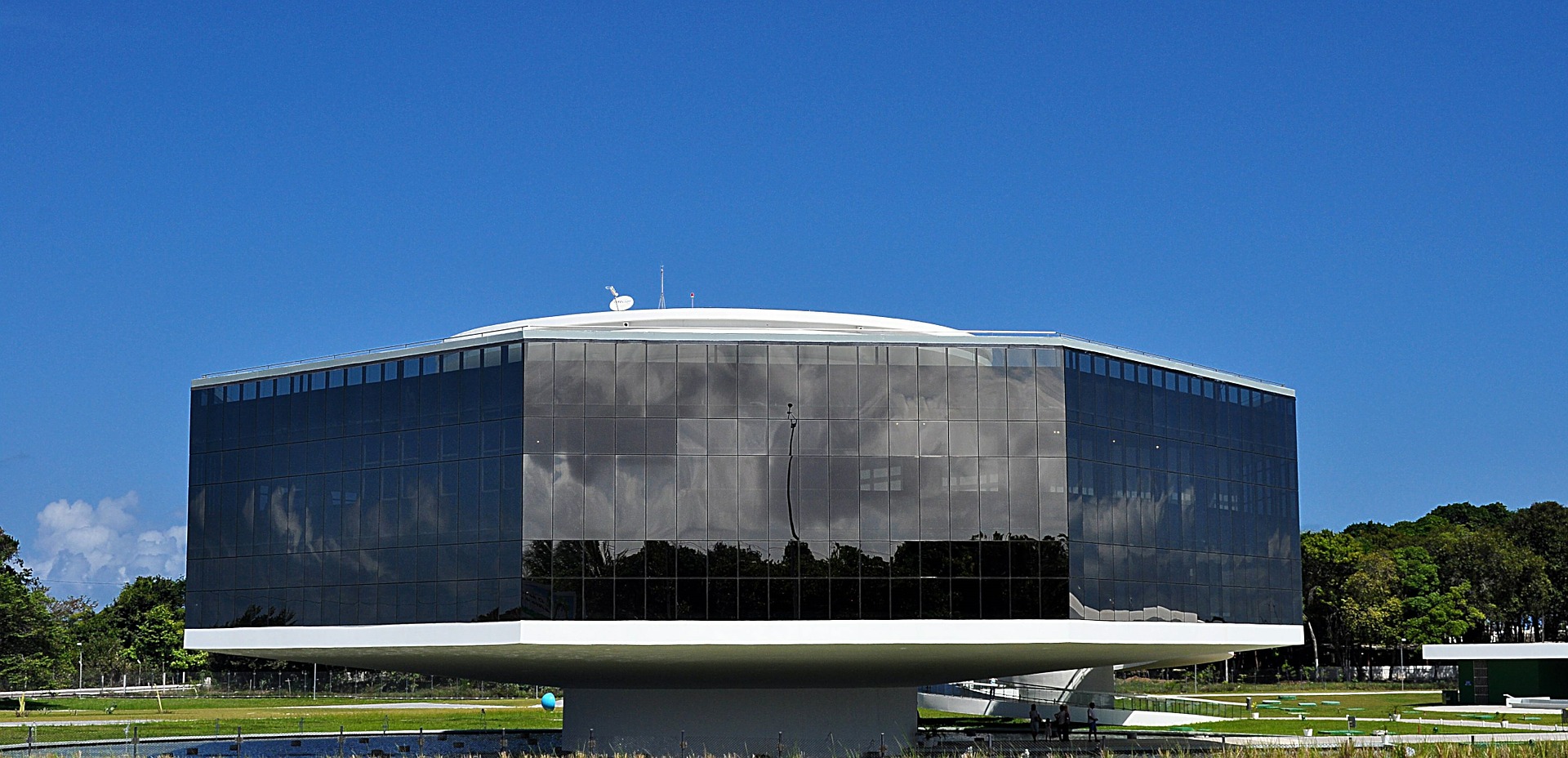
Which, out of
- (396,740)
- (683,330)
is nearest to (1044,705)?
(396,740)

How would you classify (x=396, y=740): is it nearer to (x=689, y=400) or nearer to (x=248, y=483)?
(x=248, y=483)

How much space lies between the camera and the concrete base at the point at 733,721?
55250 millimetres

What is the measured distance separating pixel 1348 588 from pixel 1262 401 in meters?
73.9

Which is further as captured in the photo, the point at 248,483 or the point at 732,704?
the point at 732,704

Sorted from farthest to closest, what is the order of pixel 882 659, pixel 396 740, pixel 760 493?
1. pixel 396 740
2. pixel 882 659
3. pixel 760 493

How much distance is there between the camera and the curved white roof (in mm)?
52500

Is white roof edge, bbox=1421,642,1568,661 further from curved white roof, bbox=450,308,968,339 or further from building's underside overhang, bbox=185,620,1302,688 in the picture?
curved white roof, bbox=450,308,968,339

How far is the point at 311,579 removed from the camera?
168 ft

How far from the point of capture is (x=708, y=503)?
157 ft

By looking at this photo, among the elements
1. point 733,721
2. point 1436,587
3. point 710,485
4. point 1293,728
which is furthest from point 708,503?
point 1436,587

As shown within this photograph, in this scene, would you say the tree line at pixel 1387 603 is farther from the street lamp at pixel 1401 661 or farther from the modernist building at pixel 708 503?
the modernist building at pixel 708 503

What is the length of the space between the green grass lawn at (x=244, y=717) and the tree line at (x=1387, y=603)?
2345 cm

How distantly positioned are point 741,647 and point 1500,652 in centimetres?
5924

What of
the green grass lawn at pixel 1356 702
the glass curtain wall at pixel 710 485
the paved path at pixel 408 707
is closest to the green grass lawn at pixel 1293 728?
the green grass lawn at pixel 1356 702
